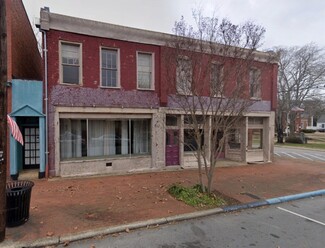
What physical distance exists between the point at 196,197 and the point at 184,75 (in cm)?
395

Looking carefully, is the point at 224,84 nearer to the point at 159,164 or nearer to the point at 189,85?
the point at 189,85

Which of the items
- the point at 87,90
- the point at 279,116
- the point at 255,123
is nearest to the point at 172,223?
the point at 87,90

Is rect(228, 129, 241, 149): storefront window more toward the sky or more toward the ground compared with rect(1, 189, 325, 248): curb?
more toward the sky

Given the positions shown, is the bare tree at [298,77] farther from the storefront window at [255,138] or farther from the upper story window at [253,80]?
the upper story window at [253,80]

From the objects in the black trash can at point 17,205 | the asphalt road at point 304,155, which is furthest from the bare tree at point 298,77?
the black trash can at point 17,205

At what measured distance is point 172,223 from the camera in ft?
19.2

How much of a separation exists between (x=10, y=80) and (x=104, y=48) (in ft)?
13.6

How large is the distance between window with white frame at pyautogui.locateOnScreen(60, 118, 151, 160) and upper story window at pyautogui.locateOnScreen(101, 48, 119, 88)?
184cm

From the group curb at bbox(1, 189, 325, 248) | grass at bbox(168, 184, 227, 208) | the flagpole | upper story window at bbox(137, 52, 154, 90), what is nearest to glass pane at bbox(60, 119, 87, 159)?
upper story window at bbox(137, 52, 154, 90)

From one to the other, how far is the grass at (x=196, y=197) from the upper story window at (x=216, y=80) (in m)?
3.24

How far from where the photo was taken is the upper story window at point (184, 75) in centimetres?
780

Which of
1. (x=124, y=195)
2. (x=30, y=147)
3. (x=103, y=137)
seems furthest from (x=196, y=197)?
(x=30, y=147)

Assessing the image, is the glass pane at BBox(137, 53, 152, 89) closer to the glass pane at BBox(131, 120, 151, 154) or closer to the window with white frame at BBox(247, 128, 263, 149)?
the glass pane at BBox(131, 120, 151, 154)

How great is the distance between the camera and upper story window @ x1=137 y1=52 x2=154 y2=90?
39.3ft
